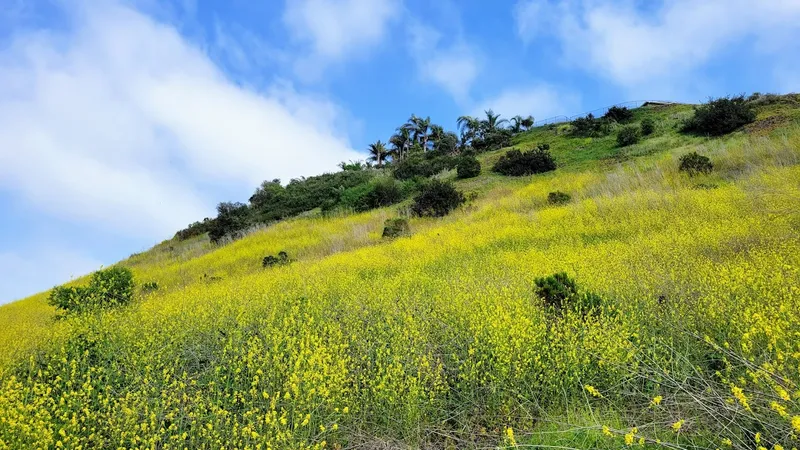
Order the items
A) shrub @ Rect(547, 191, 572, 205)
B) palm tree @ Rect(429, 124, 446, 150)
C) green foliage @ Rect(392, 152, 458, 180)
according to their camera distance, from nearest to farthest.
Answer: shrub @ Rect(547, 191, 572, 205) → green foliage @ Rect(392, 152, 458, 180) → palm tree @ Rect(429, 124, 446, 150)

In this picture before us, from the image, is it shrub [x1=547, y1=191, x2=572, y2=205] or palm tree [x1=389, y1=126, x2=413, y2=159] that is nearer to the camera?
shrub [x1=547, y1=191, x2=572, y2=205]

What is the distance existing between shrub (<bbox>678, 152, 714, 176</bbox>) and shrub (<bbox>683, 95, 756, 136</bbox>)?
6.99 metres

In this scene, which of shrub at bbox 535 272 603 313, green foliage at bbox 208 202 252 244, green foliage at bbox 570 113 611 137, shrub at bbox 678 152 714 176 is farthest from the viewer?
green foliage at bbox 570 113 611 137

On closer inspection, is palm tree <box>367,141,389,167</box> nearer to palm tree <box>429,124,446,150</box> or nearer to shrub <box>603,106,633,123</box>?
palm tree <box>429,124,446,150</box>

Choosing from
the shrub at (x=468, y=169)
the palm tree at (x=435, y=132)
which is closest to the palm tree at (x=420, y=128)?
the palm tree at (x=435, y=132)

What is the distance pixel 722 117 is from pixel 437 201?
1377 cm

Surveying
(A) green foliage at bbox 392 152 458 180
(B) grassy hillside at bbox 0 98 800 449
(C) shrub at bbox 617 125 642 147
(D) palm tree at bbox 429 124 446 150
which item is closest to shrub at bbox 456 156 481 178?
(A) green foliage at bbox 392 152 458 180

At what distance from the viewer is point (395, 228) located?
14.6 metres

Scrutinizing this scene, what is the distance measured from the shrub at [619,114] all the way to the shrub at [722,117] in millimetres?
8285

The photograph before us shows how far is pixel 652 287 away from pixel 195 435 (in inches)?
196

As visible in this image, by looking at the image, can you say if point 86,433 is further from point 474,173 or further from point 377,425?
point 474,173

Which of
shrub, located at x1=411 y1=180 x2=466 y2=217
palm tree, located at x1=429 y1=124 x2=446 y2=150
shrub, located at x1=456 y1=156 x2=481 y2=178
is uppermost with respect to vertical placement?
palm tree, located at x1=429 y1=124 x2=446 y2=150

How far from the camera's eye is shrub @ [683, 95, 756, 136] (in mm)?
19156

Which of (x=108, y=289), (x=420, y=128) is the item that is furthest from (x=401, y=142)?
(x=108, y=289)
